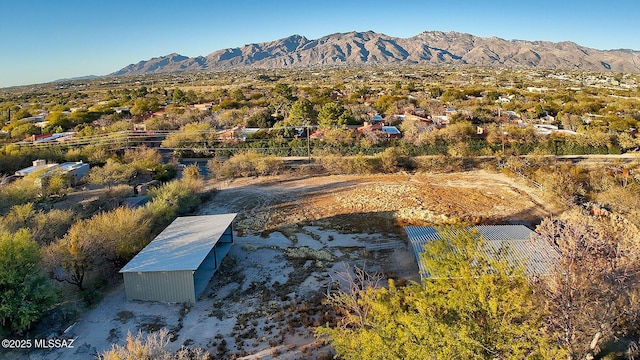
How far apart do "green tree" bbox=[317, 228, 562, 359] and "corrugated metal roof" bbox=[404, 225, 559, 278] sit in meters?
4.10

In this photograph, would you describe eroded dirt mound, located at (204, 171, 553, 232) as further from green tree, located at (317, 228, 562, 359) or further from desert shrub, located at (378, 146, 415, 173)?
green tree, located at (317, 228, 562, 359)

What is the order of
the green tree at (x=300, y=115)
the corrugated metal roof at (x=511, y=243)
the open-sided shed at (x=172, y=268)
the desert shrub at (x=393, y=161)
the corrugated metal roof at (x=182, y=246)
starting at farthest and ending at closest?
the green tree at (x=300, y=115)
the desert shrub at (x=393, y=161)
the corrugated metal roof at (x=182, y=246)
the open-sided shed at (x=172, y=268)
the corrugated metal roof at (x=511, y=243)

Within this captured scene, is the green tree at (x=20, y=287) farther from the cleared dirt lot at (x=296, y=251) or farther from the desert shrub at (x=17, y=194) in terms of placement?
the desert shrub at (x=17, y=194)

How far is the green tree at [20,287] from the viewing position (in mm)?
12719

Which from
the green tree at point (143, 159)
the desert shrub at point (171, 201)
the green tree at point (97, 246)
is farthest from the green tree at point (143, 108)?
the green tree at point (97, 246)

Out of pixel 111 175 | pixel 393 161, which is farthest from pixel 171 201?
pixel 393 161

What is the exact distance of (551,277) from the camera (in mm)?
10562

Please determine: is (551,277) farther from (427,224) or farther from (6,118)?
(6,118)

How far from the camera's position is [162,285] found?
15398 millimetres

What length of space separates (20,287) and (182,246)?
546 cm

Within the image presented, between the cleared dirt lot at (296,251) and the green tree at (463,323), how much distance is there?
3922mm

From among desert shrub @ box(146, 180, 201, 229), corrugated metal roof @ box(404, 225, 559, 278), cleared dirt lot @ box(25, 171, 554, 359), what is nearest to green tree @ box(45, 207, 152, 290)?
cleared dirt lot @ box(25, 171, 554, 359)

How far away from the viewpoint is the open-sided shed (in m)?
15.3

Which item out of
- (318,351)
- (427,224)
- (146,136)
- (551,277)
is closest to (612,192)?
(427,224)
